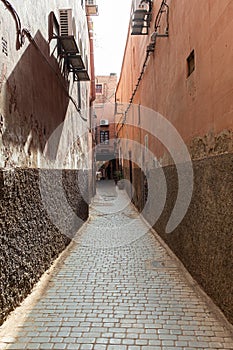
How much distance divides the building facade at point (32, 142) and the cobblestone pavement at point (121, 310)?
1.32 feet

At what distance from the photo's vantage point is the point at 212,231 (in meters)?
3.50

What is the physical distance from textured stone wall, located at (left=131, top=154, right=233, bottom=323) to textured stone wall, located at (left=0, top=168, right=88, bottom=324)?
2354 mm

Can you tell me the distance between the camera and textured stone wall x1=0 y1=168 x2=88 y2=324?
3156 mm

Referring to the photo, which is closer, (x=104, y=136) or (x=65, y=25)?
(x=65, y=25)

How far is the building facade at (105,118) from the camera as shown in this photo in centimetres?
3058

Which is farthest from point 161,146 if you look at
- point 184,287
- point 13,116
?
point 13,116

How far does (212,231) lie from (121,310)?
1.48m

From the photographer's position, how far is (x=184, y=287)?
13.6 ft

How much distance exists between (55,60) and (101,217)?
20.4 ft

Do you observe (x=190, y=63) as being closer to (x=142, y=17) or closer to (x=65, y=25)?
(x=65, y=25)

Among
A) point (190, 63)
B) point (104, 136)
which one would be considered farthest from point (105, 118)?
point (190, 63)

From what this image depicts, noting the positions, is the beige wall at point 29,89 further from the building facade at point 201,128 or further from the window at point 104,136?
the window at point 104,136

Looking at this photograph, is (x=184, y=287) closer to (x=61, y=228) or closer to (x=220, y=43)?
(x=61, y=228)

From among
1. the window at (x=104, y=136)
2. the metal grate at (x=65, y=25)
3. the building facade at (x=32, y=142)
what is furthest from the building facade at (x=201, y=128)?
the window at (x=104, y=136)
